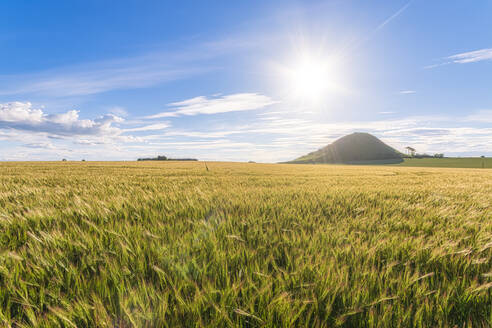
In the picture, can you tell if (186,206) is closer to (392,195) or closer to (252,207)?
(252,207)

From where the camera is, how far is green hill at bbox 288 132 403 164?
15879 centimetres

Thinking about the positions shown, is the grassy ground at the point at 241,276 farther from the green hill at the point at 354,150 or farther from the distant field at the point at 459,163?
the green hill at the point at 354,150

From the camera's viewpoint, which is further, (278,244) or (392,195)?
(392,195)

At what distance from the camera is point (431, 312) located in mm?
954

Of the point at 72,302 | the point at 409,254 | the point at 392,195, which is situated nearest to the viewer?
the point at 72,302

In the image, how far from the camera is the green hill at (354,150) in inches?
6251

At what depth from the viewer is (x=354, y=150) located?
168 m

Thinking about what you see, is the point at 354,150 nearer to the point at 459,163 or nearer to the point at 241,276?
the point at 459,163

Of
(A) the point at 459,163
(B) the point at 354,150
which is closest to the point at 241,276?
(A) the point at 459,163

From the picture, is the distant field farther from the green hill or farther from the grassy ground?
the grassy ground

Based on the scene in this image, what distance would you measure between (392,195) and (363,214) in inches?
73.8

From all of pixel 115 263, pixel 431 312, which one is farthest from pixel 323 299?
pixel 115 263


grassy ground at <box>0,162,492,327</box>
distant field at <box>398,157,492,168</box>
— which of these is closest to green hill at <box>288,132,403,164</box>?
distant field at <box>398,157,492,168</box>

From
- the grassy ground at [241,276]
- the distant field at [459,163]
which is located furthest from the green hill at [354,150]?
the grassy ground at [241,276]
